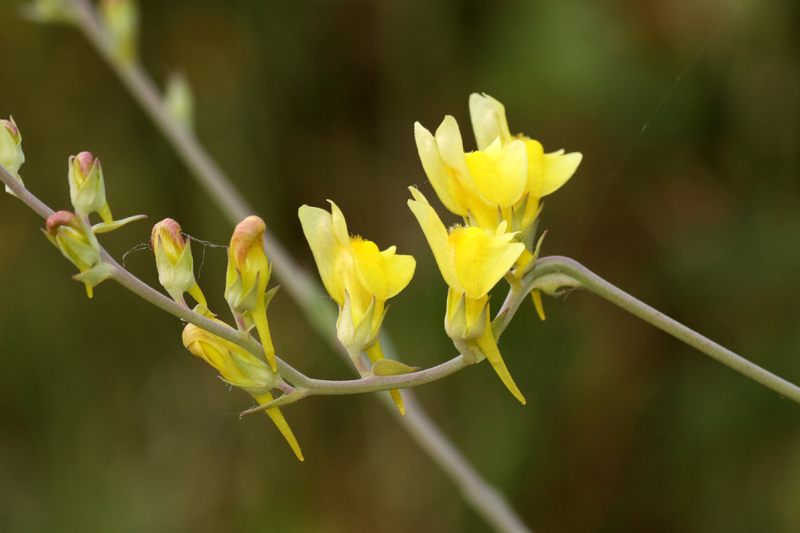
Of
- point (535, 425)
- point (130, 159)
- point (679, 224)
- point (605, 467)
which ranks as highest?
point (130, 159)

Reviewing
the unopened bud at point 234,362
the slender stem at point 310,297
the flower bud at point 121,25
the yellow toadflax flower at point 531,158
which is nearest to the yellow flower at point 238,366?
the unopened bud at point 234,362

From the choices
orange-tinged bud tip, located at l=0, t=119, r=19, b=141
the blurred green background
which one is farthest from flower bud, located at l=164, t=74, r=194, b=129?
orange-tinged bud tip, located at l=0, t=119, r=19, b=141

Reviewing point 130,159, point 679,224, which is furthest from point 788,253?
point 130,159

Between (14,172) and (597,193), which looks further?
(597,193)

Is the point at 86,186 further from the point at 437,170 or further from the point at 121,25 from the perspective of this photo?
the point at 121,25

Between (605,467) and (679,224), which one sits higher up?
(679,224)

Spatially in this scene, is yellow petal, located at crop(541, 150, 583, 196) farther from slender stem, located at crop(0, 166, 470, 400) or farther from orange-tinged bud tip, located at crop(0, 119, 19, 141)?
orange-tinged bud tip, located at crop(0, 119, 19, 141)

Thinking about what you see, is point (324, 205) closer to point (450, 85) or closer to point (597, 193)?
point (450, 85)

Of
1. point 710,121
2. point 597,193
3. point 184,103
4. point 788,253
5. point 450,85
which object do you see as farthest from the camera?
point 450,85
